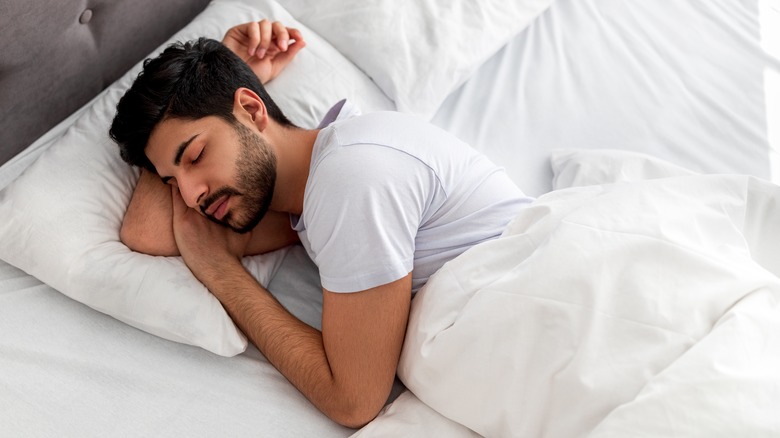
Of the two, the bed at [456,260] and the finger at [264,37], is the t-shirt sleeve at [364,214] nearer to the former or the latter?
the bed at [456,260]

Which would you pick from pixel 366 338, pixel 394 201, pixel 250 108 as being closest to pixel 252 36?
pixel 250 108

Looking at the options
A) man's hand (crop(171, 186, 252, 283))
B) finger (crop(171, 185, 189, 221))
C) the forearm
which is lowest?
the forearm

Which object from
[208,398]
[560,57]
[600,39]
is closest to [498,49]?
[560,57]

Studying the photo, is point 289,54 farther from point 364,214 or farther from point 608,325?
point 608,325

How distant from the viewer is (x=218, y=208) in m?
1.30

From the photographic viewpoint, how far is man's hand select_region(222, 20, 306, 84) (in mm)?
1539

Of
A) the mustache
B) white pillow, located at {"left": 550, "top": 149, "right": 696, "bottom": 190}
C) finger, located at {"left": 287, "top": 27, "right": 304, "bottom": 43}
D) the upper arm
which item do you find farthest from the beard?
white pillow, located at {"left": 550, "top": 149, "right": 696, "bottom": 190}

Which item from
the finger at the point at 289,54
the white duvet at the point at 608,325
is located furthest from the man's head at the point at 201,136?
the white duvet at the point at 608,325

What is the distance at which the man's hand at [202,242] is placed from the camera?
130 cm

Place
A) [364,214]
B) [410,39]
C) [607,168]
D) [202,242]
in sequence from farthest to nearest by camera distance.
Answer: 1. [410,39]
2. [607,168]
3. [202,242]
4. [364,214]

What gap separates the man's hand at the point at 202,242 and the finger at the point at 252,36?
37cm

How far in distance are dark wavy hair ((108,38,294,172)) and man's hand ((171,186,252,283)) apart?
0.39ft

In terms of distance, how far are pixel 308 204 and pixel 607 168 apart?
0.71m

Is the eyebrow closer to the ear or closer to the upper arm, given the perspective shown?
the ear
